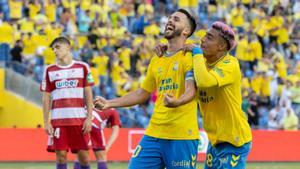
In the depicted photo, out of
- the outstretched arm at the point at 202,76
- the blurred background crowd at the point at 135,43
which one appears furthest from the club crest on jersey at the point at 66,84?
the blurred background crowd at the point at 135,43

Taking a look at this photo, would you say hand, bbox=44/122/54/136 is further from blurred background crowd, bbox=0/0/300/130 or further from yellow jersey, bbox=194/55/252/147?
blurred background crowd, bbox=0/0/300/130

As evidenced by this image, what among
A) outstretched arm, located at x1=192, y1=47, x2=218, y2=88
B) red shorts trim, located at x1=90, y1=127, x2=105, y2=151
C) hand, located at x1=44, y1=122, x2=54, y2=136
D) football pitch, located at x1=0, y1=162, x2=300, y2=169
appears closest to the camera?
outstretched arm, located at x1=192, y1=47, x2=218, y2=88

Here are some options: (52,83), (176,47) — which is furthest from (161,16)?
(176,47)

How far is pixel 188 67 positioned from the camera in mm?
8492

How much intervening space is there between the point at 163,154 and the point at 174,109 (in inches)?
18.0

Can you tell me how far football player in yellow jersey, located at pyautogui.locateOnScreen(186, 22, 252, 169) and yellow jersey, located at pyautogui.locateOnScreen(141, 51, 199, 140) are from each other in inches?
6.1

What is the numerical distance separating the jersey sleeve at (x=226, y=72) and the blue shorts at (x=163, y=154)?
0.73 meters

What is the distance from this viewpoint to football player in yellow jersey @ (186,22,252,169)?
8562 millimetres

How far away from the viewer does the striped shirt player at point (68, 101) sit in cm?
1258

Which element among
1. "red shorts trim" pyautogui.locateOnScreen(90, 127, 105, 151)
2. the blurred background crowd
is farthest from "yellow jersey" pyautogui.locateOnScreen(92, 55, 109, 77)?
"red shorts trim" pyautogui.locateOnScreen(90, 127, 105, 151)

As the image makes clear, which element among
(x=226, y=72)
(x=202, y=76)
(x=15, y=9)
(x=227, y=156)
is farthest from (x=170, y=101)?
(x=15, y=9)

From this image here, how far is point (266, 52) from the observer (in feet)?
87.4

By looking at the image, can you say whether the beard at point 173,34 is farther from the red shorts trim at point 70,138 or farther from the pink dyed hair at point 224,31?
the red shorts trim at point 70,138

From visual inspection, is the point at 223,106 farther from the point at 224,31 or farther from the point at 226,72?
the point at 224,31
